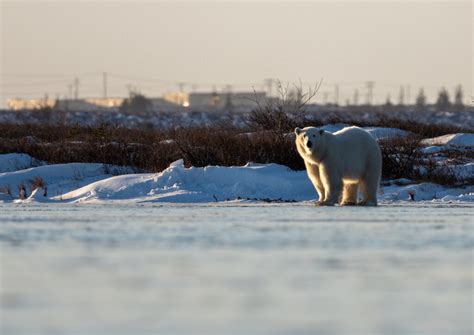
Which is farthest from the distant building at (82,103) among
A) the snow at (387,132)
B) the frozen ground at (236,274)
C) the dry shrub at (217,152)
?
the frozen ground at (236,274)

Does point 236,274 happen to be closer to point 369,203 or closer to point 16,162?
point 369,203

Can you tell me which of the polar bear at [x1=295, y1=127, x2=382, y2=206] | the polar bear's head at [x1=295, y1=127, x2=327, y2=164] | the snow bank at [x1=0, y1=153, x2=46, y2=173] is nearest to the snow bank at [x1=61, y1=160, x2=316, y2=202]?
the polar bear at [x1=295, y1=127, x2=382, y2=206]

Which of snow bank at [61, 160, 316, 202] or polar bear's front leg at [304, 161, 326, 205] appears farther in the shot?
snow bank at [61, 160, 316, 202]

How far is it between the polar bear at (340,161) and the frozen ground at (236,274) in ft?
8.55

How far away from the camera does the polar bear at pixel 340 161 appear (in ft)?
51.3

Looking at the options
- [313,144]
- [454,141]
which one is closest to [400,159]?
[313,144]

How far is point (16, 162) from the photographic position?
2194cm

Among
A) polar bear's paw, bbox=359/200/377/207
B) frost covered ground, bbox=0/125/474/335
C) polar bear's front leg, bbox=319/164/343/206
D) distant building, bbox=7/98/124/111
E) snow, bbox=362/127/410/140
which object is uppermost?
distant building, bbox=7/98/124/111

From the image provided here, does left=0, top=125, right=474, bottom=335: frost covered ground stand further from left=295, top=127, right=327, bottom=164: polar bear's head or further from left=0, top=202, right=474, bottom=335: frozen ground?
left=295, top=127, right=327, bottom=164: polar bear's head

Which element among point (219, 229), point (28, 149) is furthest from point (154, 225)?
point (28, 149)

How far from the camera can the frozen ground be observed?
20.0ft

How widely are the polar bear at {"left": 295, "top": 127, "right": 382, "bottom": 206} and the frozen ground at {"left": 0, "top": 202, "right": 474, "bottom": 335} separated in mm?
2605

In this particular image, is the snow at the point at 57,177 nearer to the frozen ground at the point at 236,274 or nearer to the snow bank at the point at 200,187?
the snow bank at the point at 200,187

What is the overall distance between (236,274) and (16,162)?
14668 millimetres
